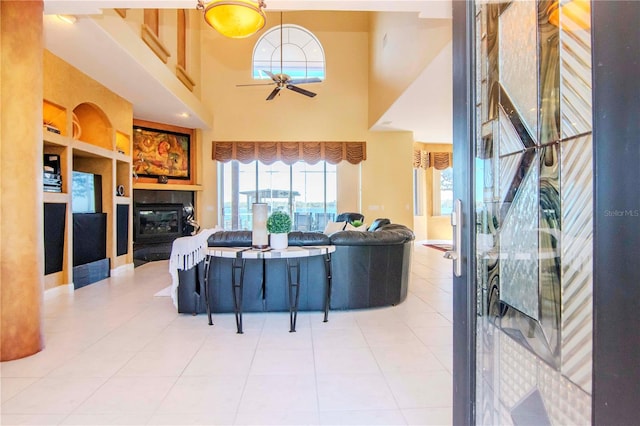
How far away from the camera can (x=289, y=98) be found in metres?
7.97

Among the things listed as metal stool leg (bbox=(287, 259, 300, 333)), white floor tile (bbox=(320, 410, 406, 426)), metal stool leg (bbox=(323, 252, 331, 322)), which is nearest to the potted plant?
metal stool leg (bbox=(287, 259, 300, 333))

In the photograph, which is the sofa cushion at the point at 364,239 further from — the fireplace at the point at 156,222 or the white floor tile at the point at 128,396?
the fireplace at the point at 156,222

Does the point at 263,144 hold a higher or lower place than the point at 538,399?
higher

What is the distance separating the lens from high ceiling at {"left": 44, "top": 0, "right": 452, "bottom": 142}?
2.62m

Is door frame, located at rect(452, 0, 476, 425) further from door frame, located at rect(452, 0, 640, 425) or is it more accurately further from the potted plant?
the potted plant

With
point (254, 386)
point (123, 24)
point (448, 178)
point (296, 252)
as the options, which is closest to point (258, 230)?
point (296, 252)

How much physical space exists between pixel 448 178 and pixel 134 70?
8.36 meters

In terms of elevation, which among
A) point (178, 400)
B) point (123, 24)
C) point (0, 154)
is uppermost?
point (123, 24)

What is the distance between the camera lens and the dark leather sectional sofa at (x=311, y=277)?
3.23 m

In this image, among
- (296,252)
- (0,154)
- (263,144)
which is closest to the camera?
(0,154)

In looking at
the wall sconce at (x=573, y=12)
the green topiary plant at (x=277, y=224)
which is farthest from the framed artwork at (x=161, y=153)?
the wall sconce at (x=573, y=12)

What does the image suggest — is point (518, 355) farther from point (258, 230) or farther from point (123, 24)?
point (123, 24)

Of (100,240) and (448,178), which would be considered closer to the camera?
(100,240)

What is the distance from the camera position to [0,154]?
2264 mm
